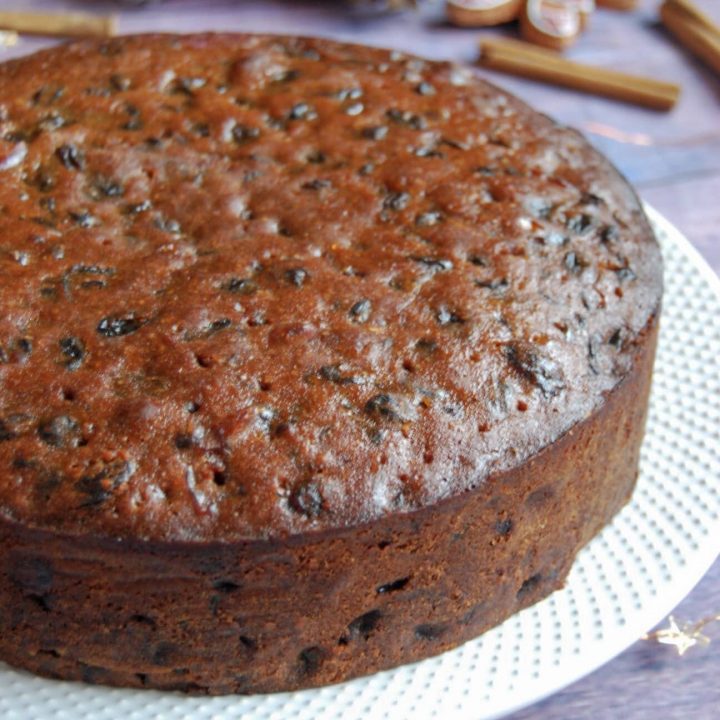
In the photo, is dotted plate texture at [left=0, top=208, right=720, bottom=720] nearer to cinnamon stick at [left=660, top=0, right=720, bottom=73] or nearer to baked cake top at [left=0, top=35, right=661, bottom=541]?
baked cake top at [left=0, top=35, right=661, bottom=541]

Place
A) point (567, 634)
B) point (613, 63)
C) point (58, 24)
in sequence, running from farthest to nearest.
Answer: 1. point (613, 63)
2. point (58, 24)
3. point (567, 634)

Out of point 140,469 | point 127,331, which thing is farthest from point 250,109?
point 140,469

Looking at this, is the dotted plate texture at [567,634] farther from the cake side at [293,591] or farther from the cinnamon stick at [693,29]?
the cinnamon stick at [693,29]

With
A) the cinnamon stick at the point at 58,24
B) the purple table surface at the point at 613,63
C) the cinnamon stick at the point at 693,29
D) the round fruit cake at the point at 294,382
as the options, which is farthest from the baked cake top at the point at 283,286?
the cinnamon stick at the point at 693,29

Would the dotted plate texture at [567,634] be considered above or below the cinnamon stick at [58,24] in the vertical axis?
above

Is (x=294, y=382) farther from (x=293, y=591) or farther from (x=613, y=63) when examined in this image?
(x=613, y=63)

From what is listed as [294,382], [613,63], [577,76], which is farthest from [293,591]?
[613,63]

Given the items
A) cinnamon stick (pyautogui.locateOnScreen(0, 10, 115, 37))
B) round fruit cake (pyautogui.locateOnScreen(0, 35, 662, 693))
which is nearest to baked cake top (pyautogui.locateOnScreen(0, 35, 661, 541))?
round fruit cake (pyautogui.locateOnScreen(0, 35, 662, 693))
